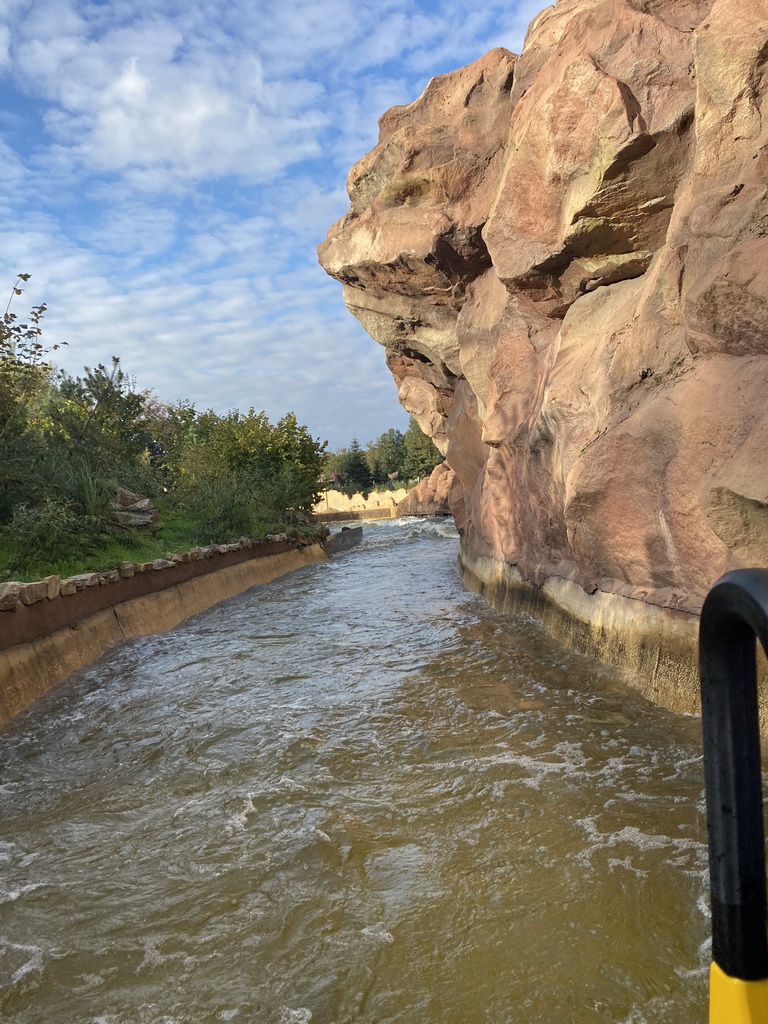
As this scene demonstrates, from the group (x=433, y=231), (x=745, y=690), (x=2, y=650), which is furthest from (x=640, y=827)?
(x=433, y=231)

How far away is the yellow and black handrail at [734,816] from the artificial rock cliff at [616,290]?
11.5 ft

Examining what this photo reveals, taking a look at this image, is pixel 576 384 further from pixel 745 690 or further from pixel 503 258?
pixel 745 690

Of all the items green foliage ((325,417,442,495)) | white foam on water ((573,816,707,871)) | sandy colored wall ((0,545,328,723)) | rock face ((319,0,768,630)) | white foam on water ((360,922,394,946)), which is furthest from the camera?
green foliage ((325,417,442,495))

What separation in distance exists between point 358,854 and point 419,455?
5375 centimetres

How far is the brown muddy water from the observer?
8.97 feet

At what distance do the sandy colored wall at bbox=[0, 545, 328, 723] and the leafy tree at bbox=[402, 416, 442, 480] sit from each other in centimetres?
3807

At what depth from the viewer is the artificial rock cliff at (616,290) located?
5.20 metres

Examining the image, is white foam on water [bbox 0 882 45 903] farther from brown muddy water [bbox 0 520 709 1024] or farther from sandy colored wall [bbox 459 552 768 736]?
sandy colored wall [bbox 459 552 768 736]

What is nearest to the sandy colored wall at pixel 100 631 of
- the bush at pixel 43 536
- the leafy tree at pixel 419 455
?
the bush at pixel 43 536

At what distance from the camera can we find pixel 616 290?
26.4 feet

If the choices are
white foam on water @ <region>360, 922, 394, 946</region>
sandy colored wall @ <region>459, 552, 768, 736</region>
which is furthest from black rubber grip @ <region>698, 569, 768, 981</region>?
sandy colored wall @ <region>459, 552, 768, 736</region>

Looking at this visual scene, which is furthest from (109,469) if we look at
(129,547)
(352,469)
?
(352,469)

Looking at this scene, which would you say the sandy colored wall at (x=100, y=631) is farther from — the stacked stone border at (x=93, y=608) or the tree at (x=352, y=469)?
the tree at (x=352, y=469)

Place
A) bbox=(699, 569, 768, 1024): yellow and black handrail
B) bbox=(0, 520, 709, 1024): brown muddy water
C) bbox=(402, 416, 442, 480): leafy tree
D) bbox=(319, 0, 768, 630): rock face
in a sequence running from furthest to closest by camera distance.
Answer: bbox=(402, 416, 442, 480): leafy tree
bbox=(319, 0, 768, 630): rock face
bbox=(0, 520, 709, 1024): brown muddy water
bbox=(699, 569, 768, 1024): yellow and black handrail
